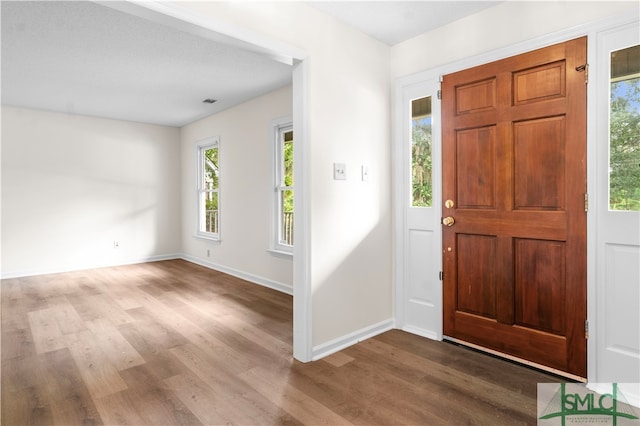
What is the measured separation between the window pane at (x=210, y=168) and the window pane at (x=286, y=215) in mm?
2137

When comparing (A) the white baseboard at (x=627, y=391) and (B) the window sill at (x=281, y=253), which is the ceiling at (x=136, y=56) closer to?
(B) the window sill at (x=281, y=253)

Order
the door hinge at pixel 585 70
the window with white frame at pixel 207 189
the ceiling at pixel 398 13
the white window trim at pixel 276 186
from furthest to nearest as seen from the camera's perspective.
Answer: the window with white frame at pixel 207 189
the white window trim at pixel 276 186
the ceiling at pixel 398 13
the door hinge at pixel 585 70

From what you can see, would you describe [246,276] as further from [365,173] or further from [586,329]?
[586,329]

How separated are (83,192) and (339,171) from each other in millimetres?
5208

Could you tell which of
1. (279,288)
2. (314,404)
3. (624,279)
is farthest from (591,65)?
(279,288)

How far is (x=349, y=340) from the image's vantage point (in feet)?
9.16

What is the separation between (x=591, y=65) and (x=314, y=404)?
8.46 feet

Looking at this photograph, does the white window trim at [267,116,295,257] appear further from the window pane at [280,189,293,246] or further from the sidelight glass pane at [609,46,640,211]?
the sidelight glass pane at [609,46,640,211]

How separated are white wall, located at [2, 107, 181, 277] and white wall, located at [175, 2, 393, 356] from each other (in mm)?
5077

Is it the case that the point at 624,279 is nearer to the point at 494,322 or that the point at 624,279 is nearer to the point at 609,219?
the point at 609,219

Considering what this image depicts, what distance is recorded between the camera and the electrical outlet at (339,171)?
2.70 metres

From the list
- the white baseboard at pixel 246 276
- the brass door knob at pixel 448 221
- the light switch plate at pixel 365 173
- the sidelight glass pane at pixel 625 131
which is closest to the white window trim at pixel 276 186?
the white baseboard at pixel 246 276

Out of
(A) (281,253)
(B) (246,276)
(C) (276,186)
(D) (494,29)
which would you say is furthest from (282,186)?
(D) (494,29)

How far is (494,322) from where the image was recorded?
2570 mm
